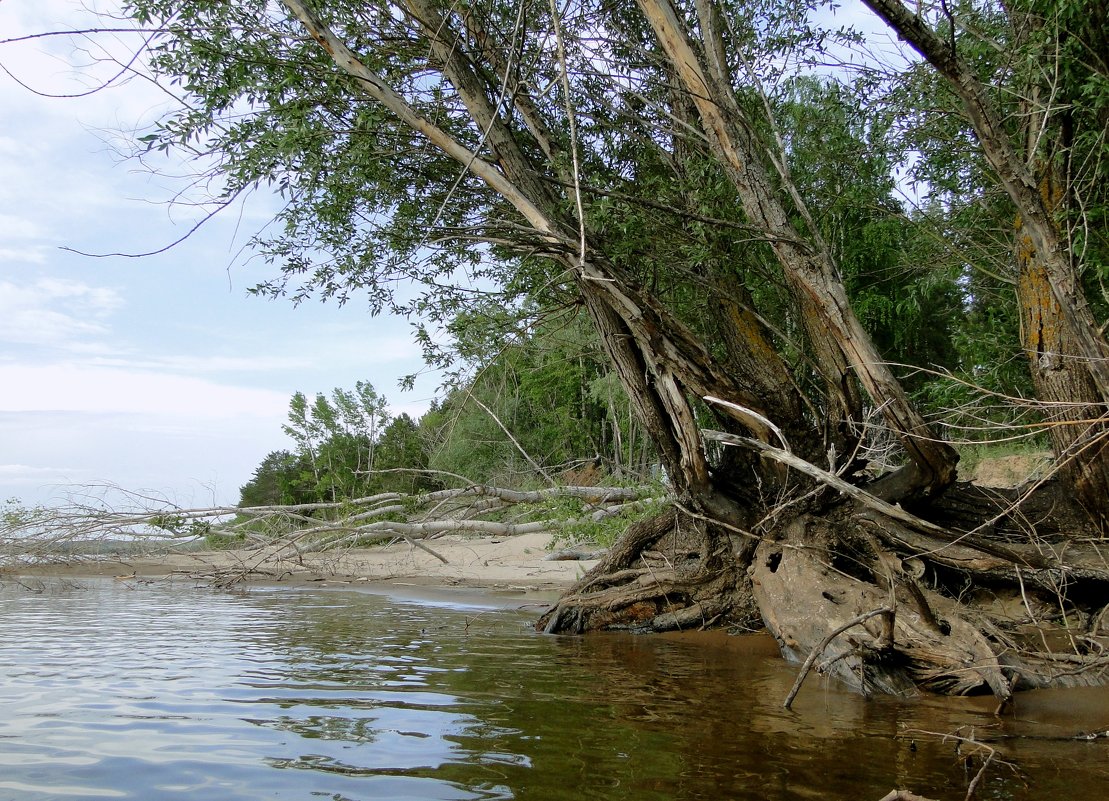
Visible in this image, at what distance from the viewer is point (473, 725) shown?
4625mm

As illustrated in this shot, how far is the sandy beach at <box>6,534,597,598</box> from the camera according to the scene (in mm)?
13219

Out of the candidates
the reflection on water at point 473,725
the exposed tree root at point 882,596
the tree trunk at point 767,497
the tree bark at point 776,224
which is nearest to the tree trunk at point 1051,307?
the exposed tree root at point 882,596

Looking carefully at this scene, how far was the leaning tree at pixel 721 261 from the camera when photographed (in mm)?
6793

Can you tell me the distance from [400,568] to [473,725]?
35.9 ft

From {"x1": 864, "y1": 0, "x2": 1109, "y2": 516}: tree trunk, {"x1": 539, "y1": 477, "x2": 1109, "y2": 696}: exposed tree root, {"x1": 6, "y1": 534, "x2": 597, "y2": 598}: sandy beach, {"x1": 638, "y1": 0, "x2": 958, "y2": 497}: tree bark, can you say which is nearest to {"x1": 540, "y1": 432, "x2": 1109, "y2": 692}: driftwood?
{"x1": 539, "y1": 477, "x2": 1109, "y2": 696}: exposed tree root

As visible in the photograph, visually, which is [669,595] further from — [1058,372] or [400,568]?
[400,568]

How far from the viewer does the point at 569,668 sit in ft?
21.4

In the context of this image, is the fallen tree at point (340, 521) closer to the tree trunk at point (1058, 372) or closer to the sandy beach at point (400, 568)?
the sandy beach at point (400, 568)

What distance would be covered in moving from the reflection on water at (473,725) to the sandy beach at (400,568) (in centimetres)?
526

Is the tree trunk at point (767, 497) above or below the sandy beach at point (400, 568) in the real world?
above

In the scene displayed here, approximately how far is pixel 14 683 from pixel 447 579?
867 centimetres

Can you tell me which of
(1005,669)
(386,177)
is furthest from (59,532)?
(1005,669)

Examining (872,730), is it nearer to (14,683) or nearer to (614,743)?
(614,743)

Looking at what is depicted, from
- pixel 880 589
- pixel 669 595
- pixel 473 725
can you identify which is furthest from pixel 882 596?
pixel 473 725
